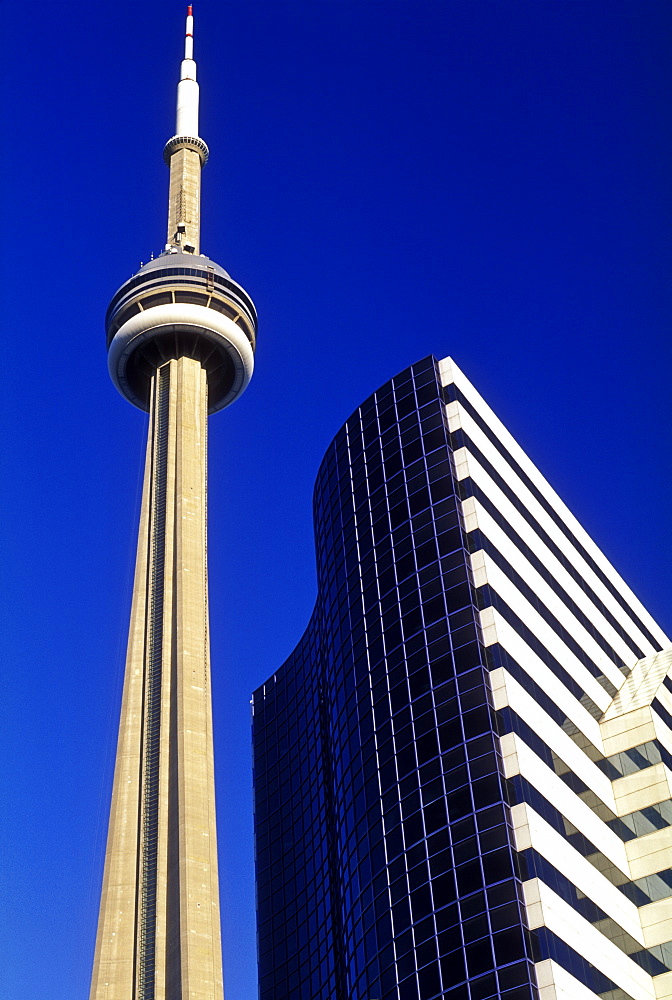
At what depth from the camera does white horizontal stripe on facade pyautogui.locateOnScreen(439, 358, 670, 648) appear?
6969 cm

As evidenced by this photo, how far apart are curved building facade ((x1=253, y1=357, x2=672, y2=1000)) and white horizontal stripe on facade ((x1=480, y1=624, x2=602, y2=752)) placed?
115 mm

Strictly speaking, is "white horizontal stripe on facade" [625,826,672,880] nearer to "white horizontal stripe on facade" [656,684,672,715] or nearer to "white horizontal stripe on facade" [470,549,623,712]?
"white horizontal stripe on facade" [470,549,623,712]

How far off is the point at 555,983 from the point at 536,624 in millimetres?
19842

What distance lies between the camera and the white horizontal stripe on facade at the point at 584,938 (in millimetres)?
49812

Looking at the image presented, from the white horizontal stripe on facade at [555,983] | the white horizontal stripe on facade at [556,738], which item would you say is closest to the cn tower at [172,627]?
the white horizontal stripe on facade at [556,738]

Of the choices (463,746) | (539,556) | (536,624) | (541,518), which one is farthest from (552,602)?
(463,746)

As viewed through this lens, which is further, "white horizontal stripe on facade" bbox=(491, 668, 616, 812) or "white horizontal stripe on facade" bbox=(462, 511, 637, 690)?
"white horizontal stripe on facade" bbox=(462, 511, 637, 690)

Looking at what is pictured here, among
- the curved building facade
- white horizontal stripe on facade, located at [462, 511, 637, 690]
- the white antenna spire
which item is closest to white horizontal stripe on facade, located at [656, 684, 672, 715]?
the curved building facade

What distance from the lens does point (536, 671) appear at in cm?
6056

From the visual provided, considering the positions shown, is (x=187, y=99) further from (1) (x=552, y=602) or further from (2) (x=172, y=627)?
(1) (x=552, y=602)

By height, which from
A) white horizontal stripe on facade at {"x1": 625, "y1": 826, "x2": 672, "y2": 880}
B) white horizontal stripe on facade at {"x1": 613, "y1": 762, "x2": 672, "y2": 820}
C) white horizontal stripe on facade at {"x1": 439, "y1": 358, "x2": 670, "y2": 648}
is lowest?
white horizontal stripe on facade at {"x1": 625, "y1": 826, "x2": 672, "y2": 880}

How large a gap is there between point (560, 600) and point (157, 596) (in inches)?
1156

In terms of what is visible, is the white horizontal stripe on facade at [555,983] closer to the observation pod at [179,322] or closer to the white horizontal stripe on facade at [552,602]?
the white horizontal stripe on facade at [552,602]

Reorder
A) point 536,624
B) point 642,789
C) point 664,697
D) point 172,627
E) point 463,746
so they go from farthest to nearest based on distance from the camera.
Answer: point 172,627 < point 664,697 < point 536,624 < point 642,789 < point 463,746
